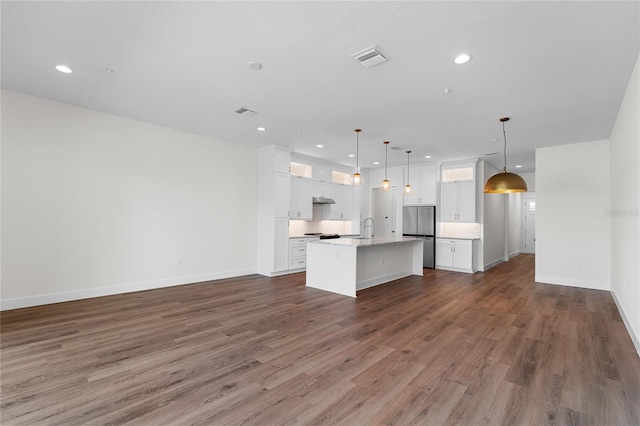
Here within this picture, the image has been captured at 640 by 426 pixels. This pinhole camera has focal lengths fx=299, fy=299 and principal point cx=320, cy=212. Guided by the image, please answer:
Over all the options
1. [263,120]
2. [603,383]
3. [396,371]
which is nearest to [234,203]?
[263,120]

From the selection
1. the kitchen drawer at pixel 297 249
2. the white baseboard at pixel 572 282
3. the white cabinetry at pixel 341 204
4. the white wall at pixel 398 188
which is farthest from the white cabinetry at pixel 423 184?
the kitchen drawer at pixel 297 249

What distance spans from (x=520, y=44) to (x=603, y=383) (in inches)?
118

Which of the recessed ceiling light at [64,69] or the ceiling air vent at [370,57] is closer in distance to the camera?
the ceiling air vent at [370,57]

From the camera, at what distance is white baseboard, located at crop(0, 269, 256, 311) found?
419 cm

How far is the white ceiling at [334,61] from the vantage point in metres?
2.42

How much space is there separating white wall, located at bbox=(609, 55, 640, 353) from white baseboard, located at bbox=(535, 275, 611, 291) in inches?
49.4

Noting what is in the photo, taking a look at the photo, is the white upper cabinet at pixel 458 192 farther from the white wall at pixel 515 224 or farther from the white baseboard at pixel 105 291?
the white baseboard at pixel 105 291

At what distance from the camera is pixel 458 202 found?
810 cm

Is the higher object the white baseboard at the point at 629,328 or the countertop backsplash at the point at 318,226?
the countertop backsplash at the point at 318,226

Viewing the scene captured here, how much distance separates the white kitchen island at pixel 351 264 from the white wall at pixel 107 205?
6.78ft

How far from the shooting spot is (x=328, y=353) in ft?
9.57

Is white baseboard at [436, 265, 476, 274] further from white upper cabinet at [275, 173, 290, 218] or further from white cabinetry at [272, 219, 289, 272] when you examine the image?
white upper cabinet at [275, 173, 290, 218]

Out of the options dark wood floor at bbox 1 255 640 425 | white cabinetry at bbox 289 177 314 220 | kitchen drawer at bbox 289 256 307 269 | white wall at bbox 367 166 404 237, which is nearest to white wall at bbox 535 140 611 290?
dark wood floor at bbox 1 255 640 425

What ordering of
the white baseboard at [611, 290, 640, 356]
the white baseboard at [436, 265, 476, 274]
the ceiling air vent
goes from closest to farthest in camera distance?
the ceiling air vent → the white baseboard at [611, 290, 640, 356] → the white baseboard at [436, 265, 476, 274]
